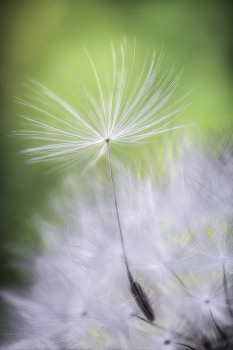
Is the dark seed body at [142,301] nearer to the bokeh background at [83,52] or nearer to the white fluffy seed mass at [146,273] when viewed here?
the white fluffy seed mass at [146,273]

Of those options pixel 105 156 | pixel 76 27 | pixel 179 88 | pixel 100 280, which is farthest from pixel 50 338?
pixel 76 27

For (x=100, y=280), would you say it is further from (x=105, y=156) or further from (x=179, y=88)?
(x=179, y=88)

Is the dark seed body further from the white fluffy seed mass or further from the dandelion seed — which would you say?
the dandelion seed

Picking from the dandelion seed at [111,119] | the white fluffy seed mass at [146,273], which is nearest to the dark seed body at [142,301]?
the white fluffy seed mass at [146,273]

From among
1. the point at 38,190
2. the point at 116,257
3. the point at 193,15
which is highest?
the point at 193,15

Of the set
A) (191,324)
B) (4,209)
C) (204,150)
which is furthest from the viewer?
(4,209)

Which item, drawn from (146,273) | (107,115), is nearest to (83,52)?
(107,115)

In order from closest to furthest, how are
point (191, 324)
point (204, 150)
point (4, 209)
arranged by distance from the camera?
point (191, 324)
point (204, 150)
point (4, 209)
